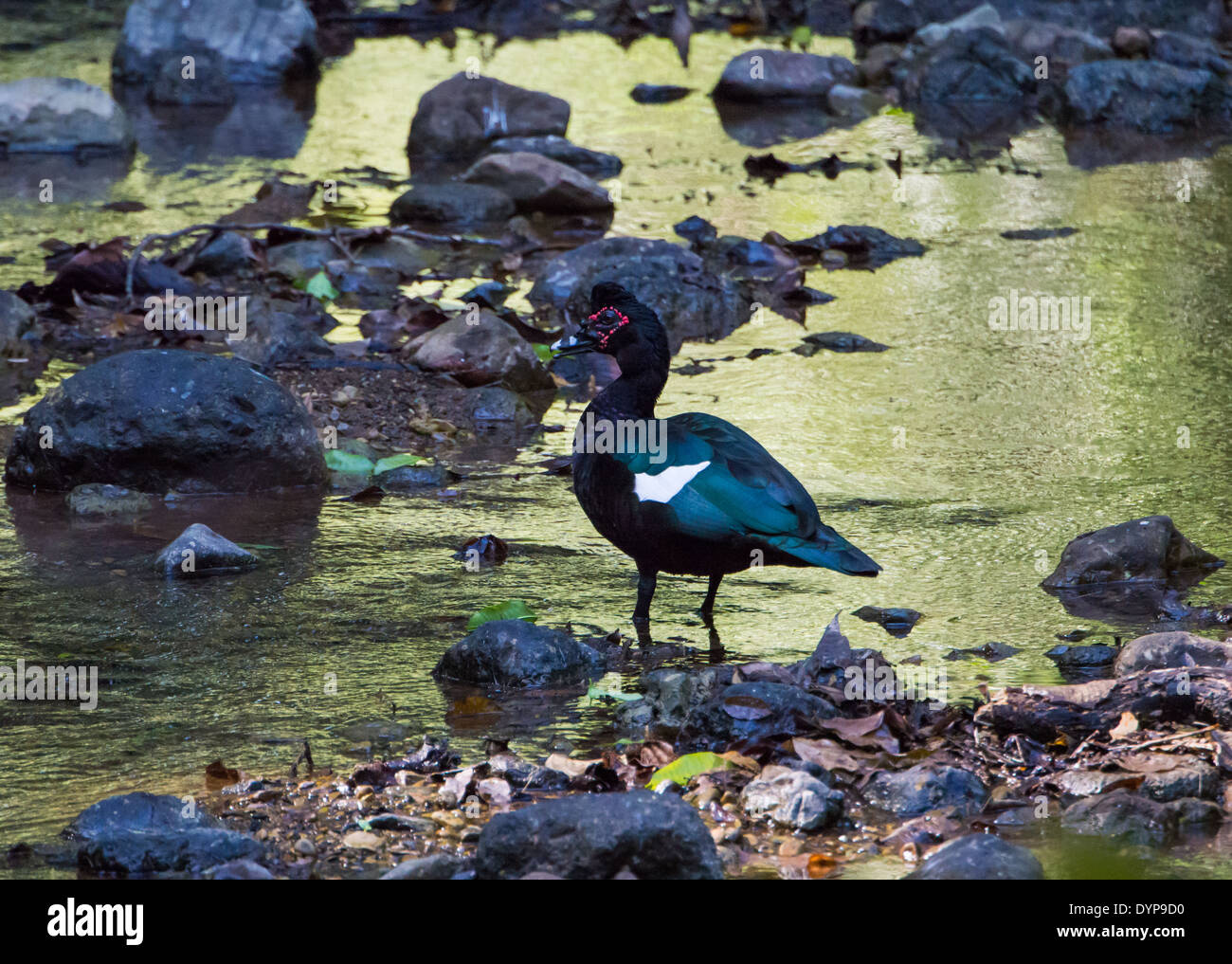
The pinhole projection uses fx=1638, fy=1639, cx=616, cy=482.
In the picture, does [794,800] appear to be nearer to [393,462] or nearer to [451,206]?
[393,462]

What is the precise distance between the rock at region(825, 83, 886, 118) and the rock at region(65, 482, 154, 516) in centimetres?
912

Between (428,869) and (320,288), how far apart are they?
577cm

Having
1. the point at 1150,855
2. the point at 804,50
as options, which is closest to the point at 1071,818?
the point at 1150,855

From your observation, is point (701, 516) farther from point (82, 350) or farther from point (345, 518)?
point (82, 350)

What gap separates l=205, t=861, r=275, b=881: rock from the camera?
3.34 meters

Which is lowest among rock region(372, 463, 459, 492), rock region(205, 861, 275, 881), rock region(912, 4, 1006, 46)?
rock region(205, 861, 275, 881)

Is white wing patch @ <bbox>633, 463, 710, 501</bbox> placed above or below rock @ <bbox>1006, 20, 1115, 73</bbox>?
below

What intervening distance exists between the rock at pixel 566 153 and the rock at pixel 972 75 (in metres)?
3.84

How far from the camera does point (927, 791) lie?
148 inches

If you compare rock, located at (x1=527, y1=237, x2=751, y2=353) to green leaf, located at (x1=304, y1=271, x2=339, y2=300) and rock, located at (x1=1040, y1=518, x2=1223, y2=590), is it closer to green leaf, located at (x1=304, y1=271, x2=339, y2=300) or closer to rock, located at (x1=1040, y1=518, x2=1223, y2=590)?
green leaf, located at (x1=304, y1=271, x2=339, y2=300)

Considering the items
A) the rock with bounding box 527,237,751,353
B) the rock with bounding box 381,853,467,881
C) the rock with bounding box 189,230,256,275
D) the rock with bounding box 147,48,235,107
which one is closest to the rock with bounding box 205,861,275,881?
the rock with bounding box 381,853,467,881

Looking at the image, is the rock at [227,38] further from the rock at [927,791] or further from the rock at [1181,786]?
the rock at [1181,786]

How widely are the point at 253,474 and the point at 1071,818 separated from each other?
143 inches

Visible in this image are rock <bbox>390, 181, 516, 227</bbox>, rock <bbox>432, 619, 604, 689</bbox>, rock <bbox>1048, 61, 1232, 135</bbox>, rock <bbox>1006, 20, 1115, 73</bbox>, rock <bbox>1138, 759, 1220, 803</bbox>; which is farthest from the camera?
rock <bbox>1006, 20, 1115, 73</bbox>
